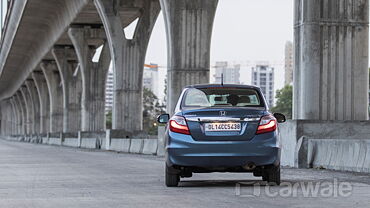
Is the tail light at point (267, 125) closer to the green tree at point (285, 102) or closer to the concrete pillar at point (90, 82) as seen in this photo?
the concrete pillar at point (90, 82)

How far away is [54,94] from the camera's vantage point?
3223 inches

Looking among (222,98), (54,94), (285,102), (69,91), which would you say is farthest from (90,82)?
(285,102)

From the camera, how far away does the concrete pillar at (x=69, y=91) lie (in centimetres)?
6699

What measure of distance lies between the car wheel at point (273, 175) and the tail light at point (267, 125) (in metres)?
0.50

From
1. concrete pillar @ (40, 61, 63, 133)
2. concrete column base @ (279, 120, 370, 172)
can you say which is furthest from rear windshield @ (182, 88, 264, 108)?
concrete pillar @ (40, 61, 63, 133)

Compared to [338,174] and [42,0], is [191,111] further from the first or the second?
[42,0]

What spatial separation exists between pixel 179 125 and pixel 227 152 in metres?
0.72

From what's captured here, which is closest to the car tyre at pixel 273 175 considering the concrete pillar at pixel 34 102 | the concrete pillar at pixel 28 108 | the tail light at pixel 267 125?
the tail light at pixel 267 125

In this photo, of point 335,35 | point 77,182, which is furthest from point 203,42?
point 77,182

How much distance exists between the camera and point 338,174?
14070 millimetres

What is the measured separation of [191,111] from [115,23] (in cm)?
3049

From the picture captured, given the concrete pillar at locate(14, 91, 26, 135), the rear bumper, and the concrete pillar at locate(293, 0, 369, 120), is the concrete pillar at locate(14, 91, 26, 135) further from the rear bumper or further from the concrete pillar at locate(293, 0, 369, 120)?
the rear bumper

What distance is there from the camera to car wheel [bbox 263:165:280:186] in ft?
36.2

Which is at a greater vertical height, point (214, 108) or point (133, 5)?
point (133, 5)
